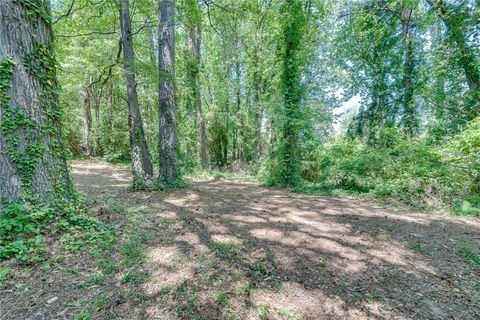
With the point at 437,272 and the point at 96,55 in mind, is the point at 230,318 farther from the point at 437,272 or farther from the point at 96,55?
the point at 96,55

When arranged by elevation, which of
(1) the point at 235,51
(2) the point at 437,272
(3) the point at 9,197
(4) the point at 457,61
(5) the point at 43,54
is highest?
(1) the point at 235,51

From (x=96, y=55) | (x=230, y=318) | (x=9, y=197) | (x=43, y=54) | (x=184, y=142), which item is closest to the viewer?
(x=230, y=318)

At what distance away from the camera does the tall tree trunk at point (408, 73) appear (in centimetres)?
1149

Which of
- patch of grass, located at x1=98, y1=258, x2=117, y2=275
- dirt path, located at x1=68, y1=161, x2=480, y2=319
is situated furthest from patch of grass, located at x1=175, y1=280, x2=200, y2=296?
patch of grass, located at x1=98, y1=258, x2=117, y2=275

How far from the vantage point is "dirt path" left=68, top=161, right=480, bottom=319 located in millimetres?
2039

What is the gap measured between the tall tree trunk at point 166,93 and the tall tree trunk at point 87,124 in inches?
473

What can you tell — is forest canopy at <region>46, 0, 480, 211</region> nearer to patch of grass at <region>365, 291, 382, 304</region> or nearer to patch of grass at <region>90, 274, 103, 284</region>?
patch of grass at <region>365, 291, 382, 304</region>

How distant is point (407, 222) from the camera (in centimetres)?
436

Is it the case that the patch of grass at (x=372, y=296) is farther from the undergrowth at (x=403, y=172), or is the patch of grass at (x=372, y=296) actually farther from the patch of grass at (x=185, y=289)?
the undergrowth at (x=403, y=172)

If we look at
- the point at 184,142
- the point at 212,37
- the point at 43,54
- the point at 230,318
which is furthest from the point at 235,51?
the point at 230,318

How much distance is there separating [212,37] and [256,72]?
5269 mm

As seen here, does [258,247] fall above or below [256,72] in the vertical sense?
below

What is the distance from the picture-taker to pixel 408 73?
11.8 m

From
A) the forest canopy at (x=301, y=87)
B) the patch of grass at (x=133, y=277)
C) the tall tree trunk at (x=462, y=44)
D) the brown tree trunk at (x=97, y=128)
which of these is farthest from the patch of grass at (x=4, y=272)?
the brown tree trunk at (x=97, y=128)
